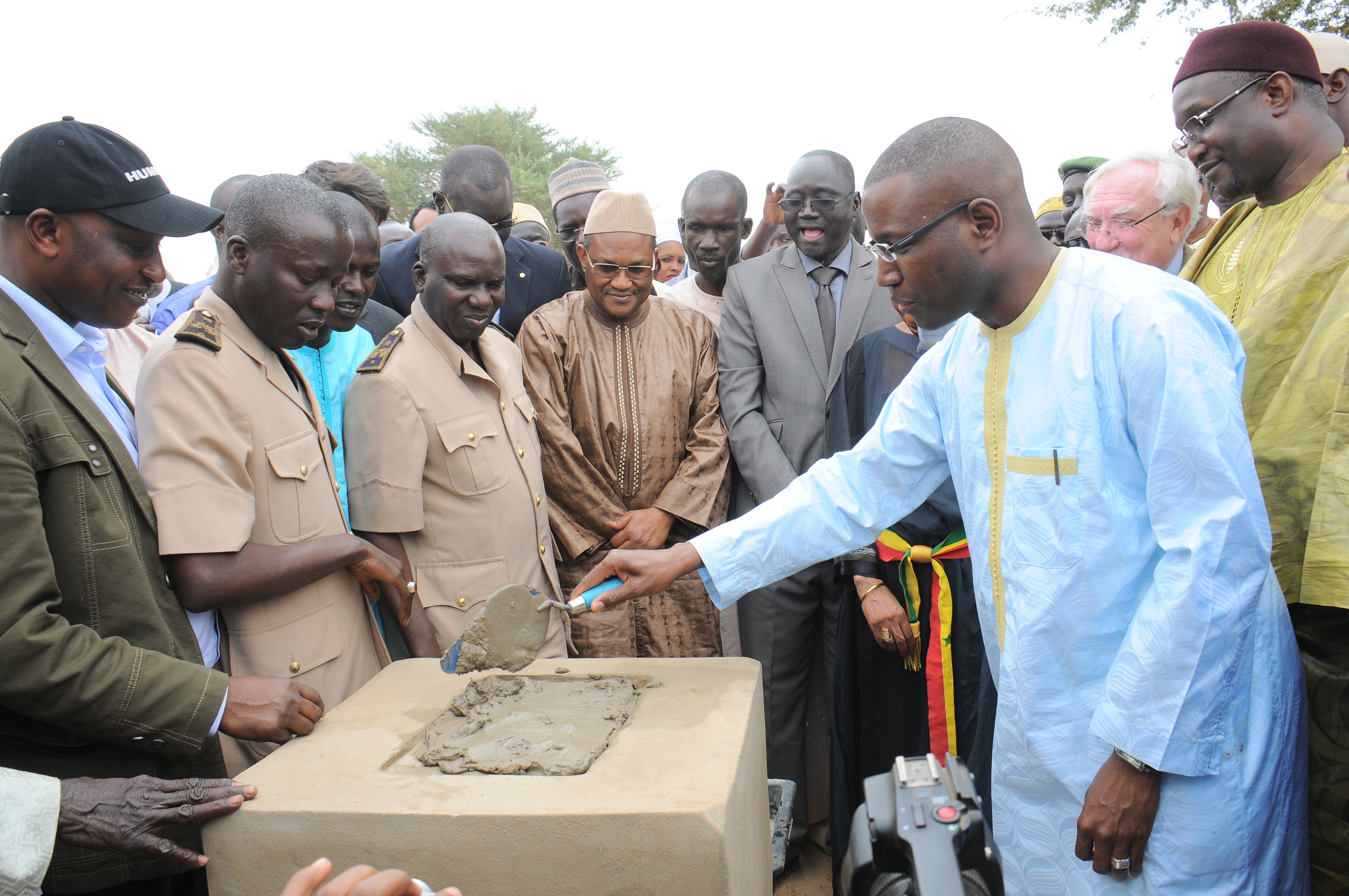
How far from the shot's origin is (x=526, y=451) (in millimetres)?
2793

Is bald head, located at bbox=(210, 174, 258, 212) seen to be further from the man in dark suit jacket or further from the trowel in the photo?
the trowel

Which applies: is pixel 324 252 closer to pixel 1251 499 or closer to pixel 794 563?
pixel 794 563

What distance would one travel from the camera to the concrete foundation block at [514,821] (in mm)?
1406

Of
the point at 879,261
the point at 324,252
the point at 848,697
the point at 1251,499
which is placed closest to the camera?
the point at 1251,499

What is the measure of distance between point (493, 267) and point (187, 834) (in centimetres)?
174

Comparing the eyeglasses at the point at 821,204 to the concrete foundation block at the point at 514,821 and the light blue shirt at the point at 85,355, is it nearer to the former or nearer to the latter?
the concrete foundation block at the point at 514,821

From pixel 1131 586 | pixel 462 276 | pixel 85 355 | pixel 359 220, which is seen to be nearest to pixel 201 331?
pixel 85 355

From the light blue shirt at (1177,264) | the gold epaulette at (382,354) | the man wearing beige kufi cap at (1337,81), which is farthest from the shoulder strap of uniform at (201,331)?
the light blue shirt at (1177,264)

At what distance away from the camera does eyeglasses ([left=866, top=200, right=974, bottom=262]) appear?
172 centimetres

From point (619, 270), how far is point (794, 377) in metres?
Answer: 0.78

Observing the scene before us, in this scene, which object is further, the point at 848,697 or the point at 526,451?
the point at 848,697

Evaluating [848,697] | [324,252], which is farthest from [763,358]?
[324,252]

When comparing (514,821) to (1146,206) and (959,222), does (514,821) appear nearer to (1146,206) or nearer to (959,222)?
(959,222)

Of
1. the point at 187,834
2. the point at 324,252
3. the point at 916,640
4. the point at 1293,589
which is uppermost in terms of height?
the point at 324,252
